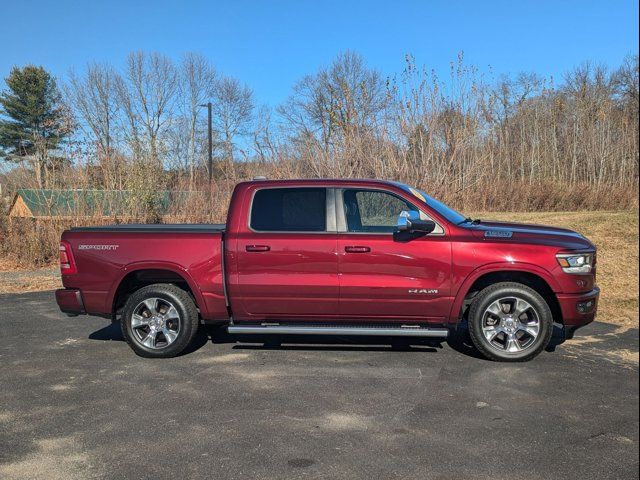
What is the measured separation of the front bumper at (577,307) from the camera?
204 inches

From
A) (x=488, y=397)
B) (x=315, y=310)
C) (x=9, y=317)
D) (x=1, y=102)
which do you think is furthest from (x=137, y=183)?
(x=1, y=102)

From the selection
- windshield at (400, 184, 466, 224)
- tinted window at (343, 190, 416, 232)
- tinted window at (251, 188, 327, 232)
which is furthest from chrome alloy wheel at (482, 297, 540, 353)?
tinted window at (251, 188, 327, 232)

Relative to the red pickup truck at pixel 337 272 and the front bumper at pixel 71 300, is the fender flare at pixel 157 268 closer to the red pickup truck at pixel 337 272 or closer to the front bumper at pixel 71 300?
the red pickup truck at pixel 337 272

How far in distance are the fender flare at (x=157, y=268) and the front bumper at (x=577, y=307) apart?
3.74 metres

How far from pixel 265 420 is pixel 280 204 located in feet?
8.25

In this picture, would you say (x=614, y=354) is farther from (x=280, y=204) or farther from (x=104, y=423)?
(x=104, y=423)

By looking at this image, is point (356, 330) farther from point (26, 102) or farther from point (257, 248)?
point (26, 102)

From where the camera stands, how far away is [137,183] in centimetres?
1428

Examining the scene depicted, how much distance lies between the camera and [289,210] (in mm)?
5723

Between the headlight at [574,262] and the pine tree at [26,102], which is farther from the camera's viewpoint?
the pine tree at [26,102]

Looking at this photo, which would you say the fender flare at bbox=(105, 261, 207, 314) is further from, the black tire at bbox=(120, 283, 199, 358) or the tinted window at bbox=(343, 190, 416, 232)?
the tinted window at bbox=(343, 190, 416, 232)

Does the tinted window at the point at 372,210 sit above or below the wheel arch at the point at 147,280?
above

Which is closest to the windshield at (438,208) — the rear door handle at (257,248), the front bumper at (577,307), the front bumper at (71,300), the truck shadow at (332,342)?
the front bumper at (577,307)

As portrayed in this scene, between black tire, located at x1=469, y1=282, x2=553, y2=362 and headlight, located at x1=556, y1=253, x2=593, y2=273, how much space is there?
396mm
